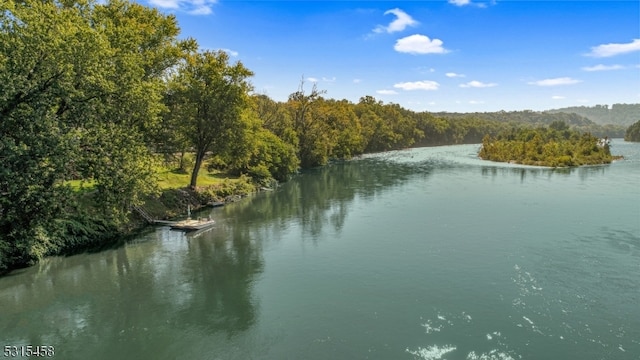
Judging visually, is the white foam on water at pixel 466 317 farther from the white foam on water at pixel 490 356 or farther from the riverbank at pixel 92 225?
the riverbank at pixel 92 225

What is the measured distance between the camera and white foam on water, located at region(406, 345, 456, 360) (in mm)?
18594

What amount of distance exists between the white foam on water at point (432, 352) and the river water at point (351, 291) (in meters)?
0.08

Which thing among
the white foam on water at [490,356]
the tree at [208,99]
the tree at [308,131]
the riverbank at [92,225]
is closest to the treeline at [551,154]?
the tree at [308,131]

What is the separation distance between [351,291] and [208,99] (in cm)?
3388

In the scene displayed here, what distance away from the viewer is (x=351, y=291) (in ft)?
84.9

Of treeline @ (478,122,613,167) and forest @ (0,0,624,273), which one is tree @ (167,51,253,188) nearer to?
forest @ (0,0,624,273)

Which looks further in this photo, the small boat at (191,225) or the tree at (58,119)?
the small boat at (191,225)

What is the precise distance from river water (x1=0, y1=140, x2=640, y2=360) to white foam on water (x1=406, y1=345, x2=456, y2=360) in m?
0.08

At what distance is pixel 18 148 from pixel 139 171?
29.9 ft

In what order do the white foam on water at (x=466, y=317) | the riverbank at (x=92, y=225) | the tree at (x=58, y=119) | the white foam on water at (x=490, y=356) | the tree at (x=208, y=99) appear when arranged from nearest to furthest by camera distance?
the white foam on water at (x=490, y=356) → the white foam on water at (x=466, y=317) → the tree at (x=58, y=119) → the riverbank at (x=92, y=225) → the tree at (x=208, y=99)

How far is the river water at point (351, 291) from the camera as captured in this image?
65.0 ft

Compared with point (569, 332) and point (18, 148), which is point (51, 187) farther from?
point (569, 332)

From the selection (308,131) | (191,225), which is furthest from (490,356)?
(308,131)

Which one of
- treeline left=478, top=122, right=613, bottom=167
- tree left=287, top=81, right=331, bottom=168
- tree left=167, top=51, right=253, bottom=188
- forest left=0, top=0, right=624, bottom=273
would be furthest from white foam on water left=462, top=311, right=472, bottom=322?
treeline left=478, top=122, right=613, bottom=167
